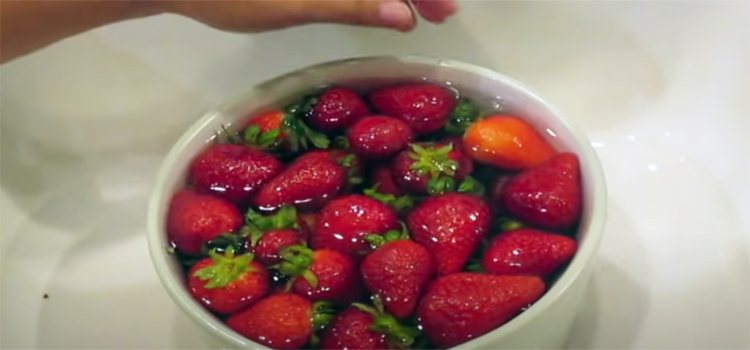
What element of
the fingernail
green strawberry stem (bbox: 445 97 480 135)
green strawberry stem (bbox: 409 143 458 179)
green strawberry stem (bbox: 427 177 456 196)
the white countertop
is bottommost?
the white countertop

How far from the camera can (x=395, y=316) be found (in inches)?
21.5

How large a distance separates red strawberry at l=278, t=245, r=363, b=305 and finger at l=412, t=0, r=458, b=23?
22 cm

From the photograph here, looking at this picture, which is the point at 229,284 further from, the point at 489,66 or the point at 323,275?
the point at 489,66

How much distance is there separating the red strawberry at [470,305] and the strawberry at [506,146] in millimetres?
112

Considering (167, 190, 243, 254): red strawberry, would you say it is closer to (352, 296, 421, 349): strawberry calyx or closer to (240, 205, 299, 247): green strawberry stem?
(240, 205, 299, 247): green strawberry stem

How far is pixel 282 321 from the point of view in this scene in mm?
541

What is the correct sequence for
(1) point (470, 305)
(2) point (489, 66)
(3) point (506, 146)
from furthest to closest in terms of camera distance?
(2) point (489, 66)
(3) point (506, 146)
(1) point (470, 305)

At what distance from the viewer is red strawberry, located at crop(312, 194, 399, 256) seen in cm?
58

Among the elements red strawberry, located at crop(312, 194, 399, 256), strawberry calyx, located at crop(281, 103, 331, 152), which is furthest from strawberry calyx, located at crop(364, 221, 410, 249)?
strawberry calyx, located at crop(281, 103, 331, 152)

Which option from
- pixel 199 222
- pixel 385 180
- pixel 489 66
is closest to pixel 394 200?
pixel 385 180

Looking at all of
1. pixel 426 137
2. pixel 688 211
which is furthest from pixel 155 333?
pixel 688 211

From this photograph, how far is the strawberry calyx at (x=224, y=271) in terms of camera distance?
0.56 m

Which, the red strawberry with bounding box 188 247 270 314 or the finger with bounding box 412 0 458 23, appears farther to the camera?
the finger with bounding box 412 0 458 23

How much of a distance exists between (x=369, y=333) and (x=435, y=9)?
27 centimetres
